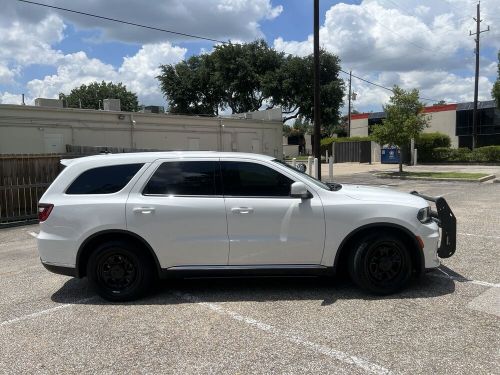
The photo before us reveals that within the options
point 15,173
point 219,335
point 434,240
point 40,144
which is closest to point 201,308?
point 219,335

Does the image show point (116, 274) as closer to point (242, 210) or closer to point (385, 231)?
point (242, 210)

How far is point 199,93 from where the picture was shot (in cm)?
4550

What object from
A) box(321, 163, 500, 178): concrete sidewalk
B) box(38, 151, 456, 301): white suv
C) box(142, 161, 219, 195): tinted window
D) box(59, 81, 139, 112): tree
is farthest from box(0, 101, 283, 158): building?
box(59, 81, 139, 112): tree

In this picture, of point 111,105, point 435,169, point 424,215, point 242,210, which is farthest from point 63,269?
point 435,169

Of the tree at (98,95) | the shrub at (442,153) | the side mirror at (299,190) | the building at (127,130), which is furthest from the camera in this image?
the tree at (98,95)

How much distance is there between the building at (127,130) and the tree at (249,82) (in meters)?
7.74

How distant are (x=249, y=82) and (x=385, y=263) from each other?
124ft

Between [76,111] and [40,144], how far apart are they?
7.75ft

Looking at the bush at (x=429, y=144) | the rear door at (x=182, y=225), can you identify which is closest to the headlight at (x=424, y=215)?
the rear door at (x=182, y=225)

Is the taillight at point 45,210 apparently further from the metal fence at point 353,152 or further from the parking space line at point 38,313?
the metal fence at point 353,152

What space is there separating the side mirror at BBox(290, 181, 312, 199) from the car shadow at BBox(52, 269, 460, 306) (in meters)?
1.00

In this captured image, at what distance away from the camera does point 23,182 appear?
Answer: 11227 millimetres

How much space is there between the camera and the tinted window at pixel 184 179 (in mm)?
5152

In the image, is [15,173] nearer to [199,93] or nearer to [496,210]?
[496,210]
